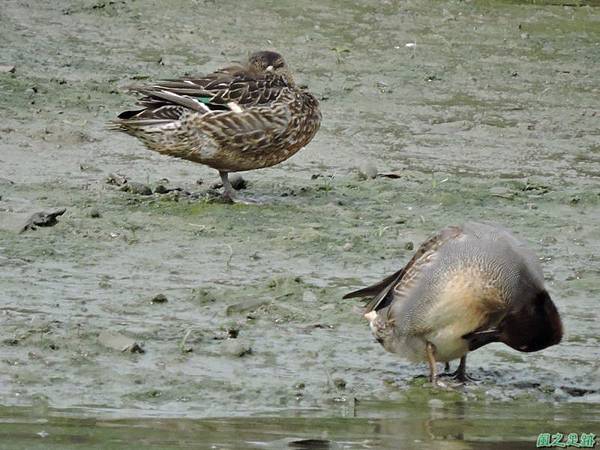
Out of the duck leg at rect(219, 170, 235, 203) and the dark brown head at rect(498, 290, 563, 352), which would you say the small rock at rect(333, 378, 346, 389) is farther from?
the duck leg at rect(219, 170, 235, 203)

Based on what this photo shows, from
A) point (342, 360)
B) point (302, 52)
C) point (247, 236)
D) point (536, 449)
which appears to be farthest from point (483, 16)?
point (536, 449)

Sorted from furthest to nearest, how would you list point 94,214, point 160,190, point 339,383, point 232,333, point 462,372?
point 160,190, point 94,214, point 232,333, point 462,372, point 339,383

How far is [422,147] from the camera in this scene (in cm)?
1338

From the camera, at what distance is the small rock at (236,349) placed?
7.89 meters

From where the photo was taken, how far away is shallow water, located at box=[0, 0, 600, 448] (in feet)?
23.8

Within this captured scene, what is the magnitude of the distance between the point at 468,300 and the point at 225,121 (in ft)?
13.7

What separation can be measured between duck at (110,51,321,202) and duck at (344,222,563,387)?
3.66 m

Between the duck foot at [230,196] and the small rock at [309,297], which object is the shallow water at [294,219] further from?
A: the duck foot at [230,196]

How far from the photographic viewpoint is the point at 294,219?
35.7 ft

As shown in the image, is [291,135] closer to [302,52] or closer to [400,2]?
[302,52]

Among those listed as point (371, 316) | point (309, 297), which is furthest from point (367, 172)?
point (371, 316)

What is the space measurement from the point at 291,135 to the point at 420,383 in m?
3.83

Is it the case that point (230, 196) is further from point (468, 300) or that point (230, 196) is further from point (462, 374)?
point (468, 300)

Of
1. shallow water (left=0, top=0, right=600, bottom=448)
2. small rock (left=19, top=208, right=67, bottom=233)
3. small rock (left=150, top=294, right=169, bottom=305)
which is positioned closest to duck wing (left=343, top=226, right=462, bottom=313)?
shallow water (left=0, top=0, right=600, bottom=448)
